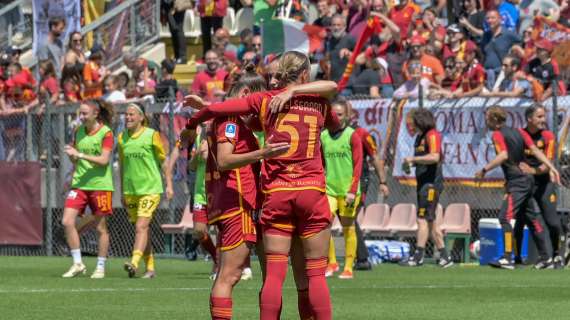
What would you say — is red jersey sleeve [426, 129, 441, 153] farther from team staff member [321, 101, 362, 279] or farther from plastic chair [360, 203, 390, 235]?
team staff member [321, 101, 362, 279]

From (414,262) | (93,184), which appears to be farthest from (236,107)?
(414,262)

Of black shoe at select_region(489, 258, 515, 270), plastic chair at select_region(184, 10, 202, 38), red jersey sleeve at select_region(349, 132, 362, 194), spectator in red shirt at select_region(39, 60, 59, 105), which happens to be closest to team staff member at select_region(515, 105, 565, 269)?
black shoe at select_region(489, 258, 515, 270)

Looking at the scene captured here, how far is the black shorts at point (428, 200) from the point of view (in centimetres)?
2102

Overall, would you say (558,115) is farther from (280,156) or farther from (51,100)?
(280,156)

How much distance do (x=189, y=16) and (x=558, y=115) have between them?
12278 millimetres

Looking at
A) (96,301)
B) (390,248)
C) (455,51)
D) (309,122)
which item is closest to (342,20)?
(455,51)

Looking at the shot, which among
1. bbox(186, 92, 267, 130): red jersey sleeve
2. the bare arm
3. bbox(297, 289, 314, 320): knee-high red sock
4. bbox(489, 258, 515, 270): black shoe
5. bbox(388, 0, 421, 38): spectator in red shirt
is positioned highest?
bbox(388, 0, 421, 38): spectator in red shirt

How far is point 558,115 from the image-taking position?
68.0ft

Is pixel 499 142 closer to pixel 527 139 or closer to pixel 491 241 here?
pixel 527 139

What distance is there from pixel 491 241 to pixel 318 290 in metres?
11.7

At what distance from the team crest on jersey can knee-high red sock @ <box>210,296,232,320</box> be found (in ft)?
3.57

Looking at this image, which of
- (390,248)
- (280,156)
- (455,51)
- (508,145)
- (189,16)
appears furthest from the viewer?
(189,16)

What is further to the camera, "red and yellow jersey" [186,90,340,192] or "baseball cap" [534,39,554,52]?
"baseball cap" [534,39,554,52]

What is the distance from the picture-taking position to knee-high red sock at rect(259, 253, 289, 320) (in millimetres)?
9430
